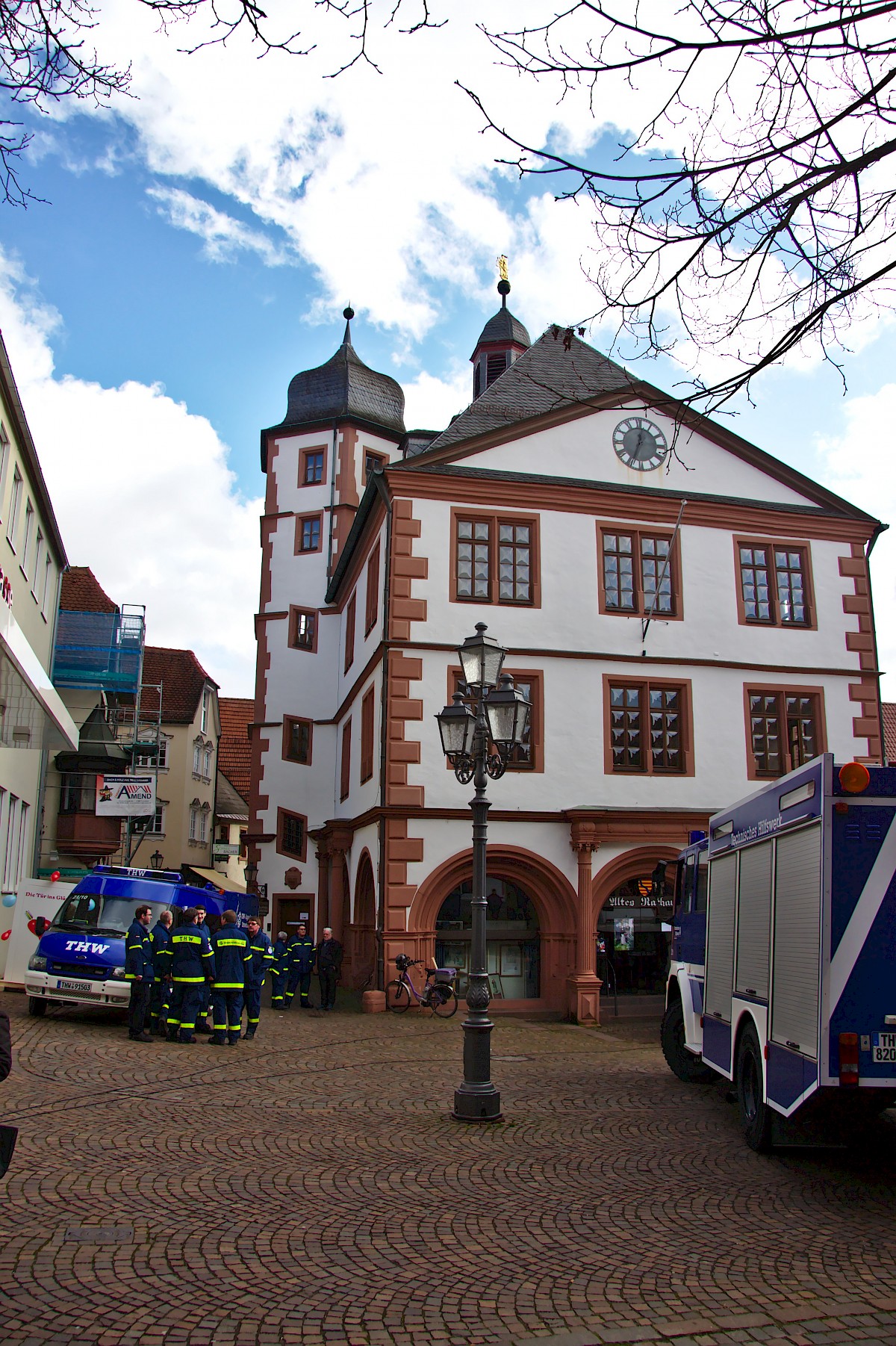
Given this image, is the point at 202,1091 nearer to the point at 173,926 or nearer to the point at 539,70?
the point at 173,926

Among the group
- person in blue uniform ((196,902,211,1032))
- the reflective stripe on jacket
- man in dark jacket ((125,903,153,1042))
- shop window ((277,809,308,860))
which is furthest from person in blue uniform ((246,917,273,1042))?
shop window ((277,809,308,860))

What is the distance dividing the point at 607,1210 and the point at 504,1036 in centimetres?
982

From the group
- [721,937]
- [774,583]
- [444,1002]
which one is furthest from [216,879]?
[721,937]

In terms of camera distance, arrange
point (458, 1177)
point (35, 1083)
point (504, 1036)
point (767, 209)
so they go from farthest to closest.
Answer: point (504, 1036)
point (35, 1083)
point (458, 1177)
point (767, 209)

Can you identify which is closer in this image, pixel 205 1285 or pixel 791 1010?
pixel 205 1285

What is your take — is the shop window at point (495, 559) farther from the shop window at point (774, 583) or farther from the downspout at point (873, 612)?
the downspout at point (873, 612)

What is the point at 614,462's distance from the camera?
21734 millimetres

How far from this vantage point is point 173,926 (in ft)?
54.9

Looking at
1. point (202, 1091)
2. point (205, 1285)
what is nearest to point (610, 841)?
point (202, 1091)

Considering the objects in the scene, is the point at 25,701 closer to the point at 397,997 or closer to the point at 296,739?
the point at 397,997

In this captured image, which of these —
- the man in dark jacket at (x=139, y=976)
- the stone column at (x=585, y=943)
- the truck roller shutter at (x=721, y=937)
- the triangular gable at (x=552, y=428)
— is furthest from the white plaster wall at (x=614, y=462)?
the truck roller shutter at (x=721, y=937)

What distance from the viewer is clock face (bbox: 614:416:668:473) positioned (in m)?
21.8

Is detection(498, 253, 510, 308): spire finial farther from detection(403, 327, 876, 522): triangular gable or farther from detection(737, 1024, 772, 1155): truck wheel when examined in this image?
detection(737, 1024, 772, 1155): truck wheel

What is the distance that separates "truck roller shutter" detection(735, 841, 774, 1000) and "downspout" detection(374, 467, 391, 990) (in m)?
10.1
